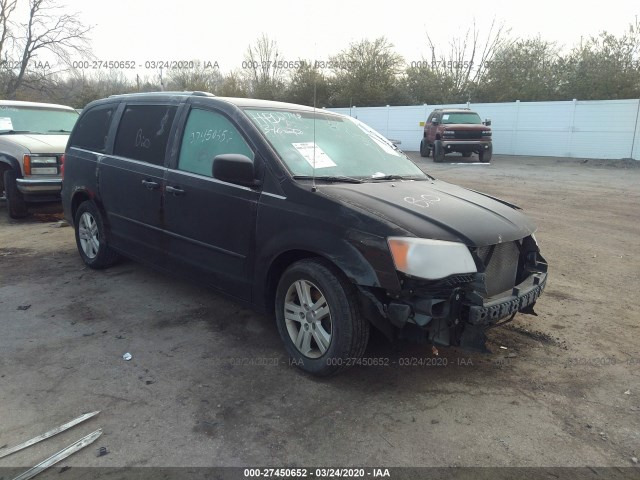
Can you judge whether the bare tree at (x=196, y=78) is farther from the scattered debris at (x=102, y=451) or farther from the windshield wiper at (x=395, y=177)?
the scattered debris at (x=102, y=451)

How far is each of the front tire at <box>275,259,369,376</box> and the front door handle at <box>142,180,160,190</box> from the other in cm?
166

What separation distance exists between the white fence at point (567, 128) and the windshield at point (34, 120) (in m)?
A: 19.3

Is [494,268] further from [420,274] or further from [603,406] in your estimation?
[603,406]

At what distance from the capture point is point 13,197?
8000 millimetres

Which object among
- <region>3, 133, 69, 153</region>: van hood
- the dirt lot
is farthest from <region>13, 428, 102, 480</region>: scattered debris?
<region>3, 133, 69, 153</region>: van hood

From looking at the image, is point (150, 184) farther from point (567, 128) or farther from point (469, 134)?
point (567, 128)

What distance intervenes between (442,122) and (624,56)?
11.0 m

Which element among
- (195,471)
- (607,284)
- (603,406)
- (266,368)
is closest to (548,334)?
(603,406)

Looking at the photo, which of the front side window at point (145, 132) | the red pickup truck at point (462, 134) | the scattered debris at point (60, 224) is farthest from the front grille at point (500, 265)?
the red pickup truck at point (462, 134)

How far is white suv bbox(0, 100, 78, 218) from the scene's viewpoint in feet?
25.2

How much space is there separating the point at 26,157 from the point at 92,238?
325 cm

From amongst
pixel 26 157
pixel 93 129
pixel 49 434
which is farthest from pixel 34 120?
pixel 49 434

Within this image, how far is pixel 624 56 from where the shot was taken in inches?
904

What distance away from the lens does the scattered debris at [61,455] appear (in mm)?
2371
